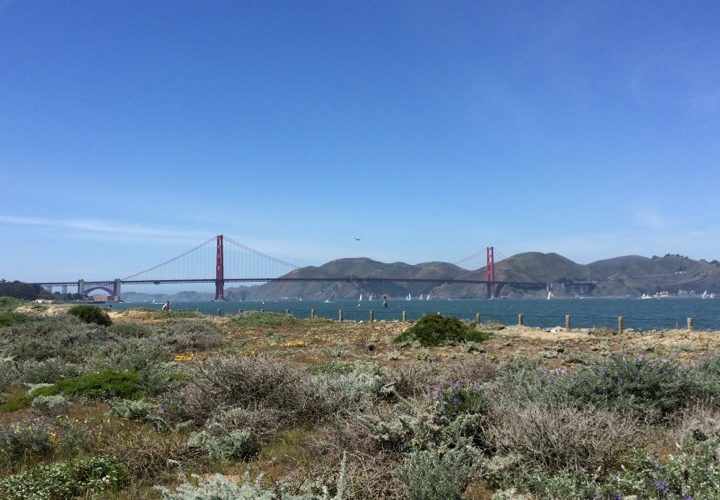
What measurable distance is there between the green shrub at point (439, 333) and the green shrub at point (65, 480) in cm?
1371

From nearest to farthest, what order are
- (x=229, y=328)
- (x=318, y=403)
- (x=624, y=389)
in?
(x=624, y=389), (x=318, y=403), (x=229, y=328)

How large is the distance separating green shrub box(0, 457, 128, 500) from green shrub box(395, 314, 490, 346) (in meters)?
13.7

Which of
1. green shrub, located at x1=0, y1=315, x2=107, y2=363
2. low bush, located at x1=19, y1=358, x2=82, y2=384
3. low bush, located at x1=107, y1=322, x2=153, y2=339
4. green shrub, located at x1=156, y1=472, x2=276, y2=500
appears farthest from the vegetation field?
low bush, located at x1=107, y1=322, x2=153, y2=339

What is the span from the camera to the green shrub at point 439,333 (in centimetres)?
1848

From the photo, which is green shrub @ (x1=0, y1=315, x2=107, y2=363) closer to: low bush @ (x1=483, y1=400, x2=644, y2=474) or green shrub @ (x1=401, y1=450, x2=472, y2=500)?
green shrub @ (x1=401, y1=450, x2=472, y2=500)

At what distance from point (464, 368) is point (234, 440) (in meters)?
4.34

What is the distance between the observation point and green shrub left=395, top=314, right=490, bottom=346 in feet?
60.6

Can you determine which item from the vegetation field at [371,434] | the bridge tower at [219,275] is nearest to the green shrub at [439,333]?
the vegetation field at [371,434]

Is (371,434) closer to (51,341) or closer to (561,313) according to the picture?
(51,341)

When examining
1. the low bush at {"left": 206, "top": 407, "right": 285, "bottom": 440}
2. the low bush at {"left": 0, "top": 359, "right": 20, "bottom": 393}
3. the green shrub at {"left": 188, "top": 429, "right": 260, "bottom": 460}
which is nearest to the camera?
the green shrub at {"left": 188, "top": 429, "right": 260, "bottom": 460}

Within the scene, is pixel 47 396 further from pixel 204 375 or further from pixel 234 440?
pixel 234 440

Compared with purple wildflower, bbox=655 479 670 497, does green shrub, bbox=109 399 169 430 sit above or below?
below

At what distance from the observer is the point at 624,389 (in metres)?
6.51

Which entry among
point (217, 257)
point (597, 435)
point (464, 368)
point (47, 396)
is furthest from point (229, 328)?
point (217, 257)
